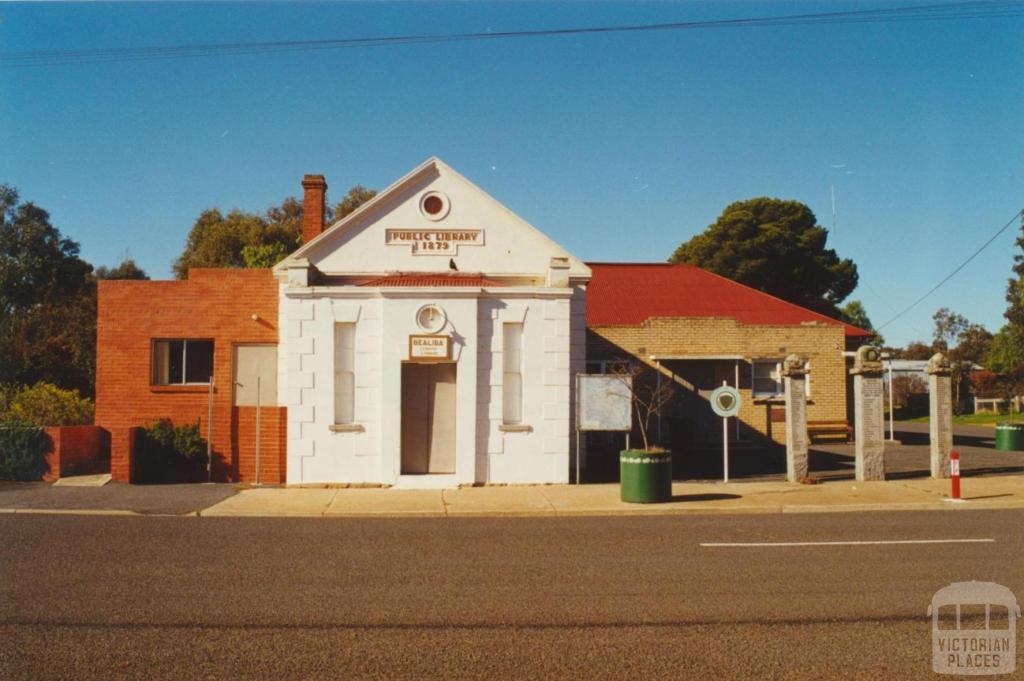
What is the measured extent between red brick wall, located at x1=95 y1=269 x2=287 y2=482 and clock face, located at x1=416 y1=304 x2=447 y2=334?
4283 mm

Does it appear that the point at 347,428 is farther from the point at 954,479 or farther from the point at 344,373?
the point at 954,479

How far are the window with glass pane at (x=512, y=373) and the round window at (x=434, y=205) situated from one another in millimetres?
3313

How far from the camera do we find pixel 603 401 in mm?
18469

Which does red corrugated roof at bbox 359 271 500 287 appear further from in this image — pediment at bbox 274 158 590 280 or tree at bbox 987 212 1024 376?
tree at bbox 987 212 1024 376

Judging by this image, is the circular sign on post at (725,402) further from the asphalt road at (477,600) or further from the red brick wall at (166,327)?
the red brick wall at (166,327)

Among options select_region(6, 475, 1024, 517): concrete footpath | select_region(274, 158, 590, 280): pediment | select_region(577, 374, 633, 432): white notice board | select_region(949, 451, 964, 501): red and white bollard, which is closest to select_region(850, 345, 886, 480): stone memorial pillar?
select_region(6, 475, 1024, 517): concrete footpath

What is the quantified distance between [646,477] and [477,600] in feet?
26.5

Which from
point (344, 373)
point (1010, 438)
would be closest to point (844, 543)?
point (344, 373)

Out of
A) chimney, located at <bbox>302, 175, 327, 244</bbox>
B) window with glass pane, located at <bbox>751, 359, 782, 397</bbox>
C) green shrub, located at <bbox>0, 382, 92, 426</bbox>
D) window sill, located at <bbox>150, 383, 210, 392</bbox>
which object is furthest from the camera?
window with glass pane, located at <bbox>751, 359, 782, 397</bbox>

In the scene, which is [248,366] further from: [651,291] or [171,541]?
[651,291]

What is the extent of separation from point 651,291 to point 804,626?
28074 mm

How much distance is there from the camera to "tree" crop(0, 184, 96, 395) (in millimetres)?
34375

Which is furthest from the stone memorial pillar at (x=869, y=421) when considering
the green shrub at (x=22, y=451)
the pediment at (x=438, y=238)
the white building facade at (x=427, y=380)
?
the green shrub at (x=22, y=451)

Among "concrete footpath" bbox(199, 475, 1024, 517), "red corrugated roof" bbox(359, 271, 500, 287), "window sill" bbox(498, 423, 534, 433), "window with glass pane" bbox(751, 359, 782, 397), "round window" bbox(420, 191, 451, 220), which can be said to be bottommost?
"concrete footpath" bbox(199, 475, 1024, 517)
